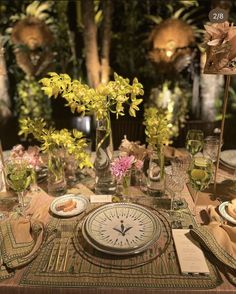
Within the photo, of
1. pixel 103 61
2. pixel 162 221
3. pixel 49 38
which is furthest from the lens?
pixel 49 38

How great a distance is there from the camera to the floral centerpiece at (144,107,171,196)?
1.31 meters

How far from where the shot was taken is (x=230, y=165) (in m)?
1.57

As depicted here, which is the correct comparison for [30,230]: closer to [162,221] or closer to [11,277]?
[11,277]

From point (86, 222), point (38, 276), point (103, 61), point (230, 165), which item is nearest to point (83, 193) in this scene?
point (86, 222)

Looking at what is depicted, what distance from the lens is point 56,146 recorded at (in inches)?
51.7

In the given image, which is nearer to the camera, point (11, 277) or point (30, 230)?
point (11, 277)

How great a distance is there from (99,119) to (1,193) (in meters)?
0.55

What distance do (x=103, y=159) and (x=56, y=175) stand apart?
22 cm

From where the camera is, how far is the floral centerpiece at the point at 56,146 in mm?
1267

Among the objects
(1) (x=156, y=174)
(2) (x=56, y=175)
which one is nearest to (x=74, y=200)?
A: (2) (x=56, y=175)

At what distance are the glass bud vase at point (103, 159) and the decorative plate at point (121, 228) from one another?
0.58 ft

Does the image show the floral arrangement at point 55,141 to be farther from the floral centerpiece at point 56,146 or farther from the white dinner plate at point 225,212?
the white dinner plate at point 225,212

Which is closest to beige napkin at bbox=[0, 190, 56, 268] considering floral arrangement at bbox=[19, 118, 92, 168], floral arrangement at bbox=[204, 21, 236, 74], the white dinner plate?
floral arrangement at bbox=[19, 118, 92, 168]

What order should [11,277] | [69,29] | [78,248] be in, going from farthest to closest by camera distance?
[69,29], [78,248], [11,277]
